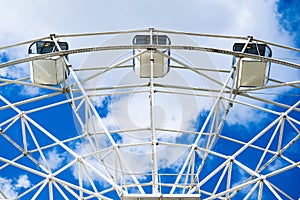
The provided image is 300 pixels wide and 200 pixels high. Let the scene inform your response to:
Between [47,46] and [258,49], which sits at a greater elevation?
[47,46]

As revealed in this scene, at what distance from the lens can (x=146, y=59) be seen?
88.8ft

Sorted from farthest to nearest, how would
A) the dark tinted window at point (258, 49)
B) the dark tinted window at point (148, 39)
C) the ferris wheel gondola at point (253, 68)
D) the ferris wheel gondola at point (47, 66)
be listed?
the ferris wheel gondola at point (47, 66)
the dark tinted window at point (258, 49)
the dark tinted window at point (148, 39)
the ferris wheel gondola at point (253, 68)

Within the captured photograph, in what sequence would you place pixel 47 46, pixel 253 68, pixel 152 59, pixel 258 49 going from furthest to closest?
pixel 47 46
pixel 258 49
pixel 253 68
pixel 152 59

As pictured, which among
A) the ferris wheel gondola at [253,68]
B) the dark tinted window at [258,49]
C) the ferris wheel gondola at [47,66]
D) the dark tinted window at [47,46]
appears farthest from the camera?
the dark tinted window at [47,46]

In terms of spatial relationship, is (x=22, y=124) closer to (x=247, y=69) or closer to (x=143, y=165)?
(x=143, y=165)

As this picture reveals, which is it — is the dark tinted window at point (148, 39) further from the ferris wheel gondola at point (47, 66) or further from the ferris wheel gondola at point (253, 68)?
the ferris wheel gondola at point (47, 66)

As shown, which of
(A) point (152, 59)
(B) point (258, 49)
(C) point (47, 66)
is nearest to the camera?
(A) point (152, 59)

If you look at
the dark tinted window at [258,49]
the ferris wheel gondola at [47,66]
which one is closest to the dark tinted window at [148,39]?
the ferris wheel gondola at [47,66]

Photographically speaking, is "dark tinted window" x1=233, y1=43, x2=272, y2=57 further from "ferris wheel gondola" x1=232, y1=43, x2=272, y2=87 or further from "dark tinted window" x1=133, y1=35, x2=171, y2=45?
"dark tinted window" x1=133, y1=35, x2=171, y2=45

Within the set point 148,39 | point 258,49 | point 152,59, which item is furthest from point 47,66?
point 258,49

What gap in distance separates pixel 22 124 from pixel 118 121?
4.63 meters

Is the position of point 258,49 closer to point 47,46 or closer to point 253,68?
point 253,68

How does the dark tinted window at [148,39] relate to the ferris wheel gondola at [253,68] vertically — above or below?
above

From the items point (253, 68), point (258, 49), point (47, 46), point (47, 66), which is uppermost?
point (47, 46)
